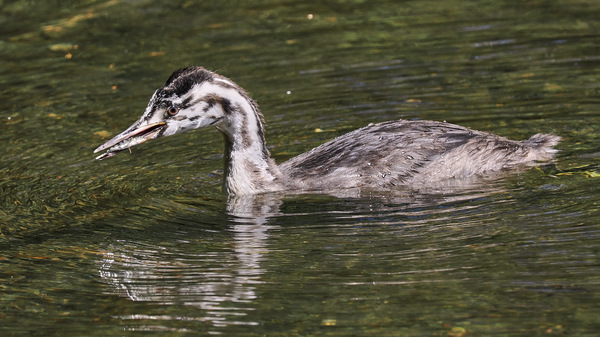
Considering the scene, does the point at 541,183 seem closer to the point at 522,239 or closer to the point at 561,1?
the point at 522,239

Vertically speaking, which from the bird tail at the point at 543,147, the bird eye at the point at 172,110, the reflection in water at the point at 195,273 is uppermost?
the bird eye at the point at 172,110

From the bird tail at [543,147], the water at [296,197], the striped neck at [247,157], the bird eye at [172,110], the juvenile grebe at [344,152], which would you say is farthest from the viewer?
the bird tail at [543,147]

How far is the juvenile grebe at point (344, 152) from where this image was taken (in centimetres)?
1017

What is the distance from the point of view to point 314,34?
1578 centimetres

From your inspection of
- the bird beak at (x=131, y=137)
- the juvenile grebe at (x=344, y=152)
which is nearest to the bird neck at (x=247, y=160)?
the juvenile grebe at (x=344, y=152)

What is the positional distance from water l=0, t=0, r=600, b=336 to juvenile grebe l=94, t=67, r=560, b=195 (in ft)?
0.97

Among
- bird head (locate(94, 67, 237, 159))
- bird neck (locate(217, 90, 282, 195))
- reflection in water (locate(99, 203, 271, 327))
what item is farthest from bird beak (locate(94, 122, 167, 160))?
reflection in water (locate(99, 203, 271, 327))

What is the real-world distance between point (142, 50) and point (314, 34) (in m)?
2.62

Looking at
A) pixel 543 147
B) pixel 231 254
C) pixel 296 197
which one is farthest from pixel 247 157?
pixel 543 147

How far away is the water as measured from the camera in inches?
296

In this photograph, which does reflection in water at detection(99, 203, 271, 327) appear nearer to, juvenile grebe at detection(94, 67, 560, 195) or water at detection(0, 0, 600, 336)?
water at detection(0, 0, 600, 336)

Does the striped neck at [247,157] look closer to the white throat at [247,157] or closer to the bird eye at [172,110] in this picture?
the white throat at [247,157]

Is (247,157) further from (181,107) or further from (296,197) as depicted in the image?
(181,107)

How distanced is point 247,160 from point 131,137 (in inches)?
48.8
